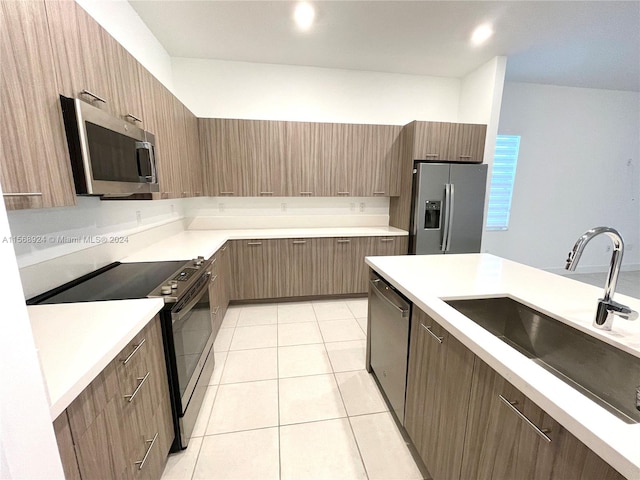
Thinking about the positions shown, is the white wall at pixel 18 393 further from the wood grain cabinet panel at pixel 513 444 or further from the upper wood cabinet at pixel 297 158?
the upper wood cabinet at pixel 297 158

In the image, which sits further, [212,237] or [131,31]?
[212,237]

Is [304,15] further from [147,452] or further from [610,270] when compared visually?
[147,452]

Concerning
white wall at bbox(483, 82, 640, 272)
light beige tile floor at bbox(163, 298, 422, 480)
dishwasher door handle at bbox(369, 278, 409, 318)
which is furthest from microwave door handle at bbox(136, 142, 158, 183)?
white wall at bbox(483, 82, 640, 272)

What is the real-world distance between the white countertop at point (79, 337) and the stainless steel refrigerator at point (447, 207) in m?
2.69

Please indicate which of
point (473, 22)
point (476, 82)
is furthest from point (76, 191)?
point (476, 82)

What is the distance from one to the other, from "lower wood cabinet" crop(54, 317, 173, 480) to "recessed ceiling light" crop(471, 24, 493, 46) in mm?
3496

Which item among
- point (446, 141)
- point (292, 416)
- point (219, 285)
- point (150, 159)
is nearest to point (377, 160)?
point (446, 141)

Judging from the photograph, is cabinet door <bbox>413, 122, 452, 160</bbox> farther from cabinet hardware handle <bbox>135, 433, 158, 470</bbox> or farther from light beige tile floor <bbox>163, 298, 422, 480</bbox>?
cabinet hardware handle <bbox>135, 433, 158, 470</bbox>

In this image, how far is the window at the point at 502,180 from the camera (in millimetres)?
3916

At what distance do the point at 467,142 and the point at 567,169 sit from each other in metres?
2.40

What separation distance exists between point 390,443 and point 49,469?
1.51m

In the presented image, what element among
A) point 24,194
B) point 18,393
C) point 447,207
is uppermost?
point 24,194

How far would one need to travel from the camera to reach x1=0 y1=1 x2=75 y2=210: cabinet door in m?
0.83

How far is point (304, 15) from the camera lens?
2268 millimetres
